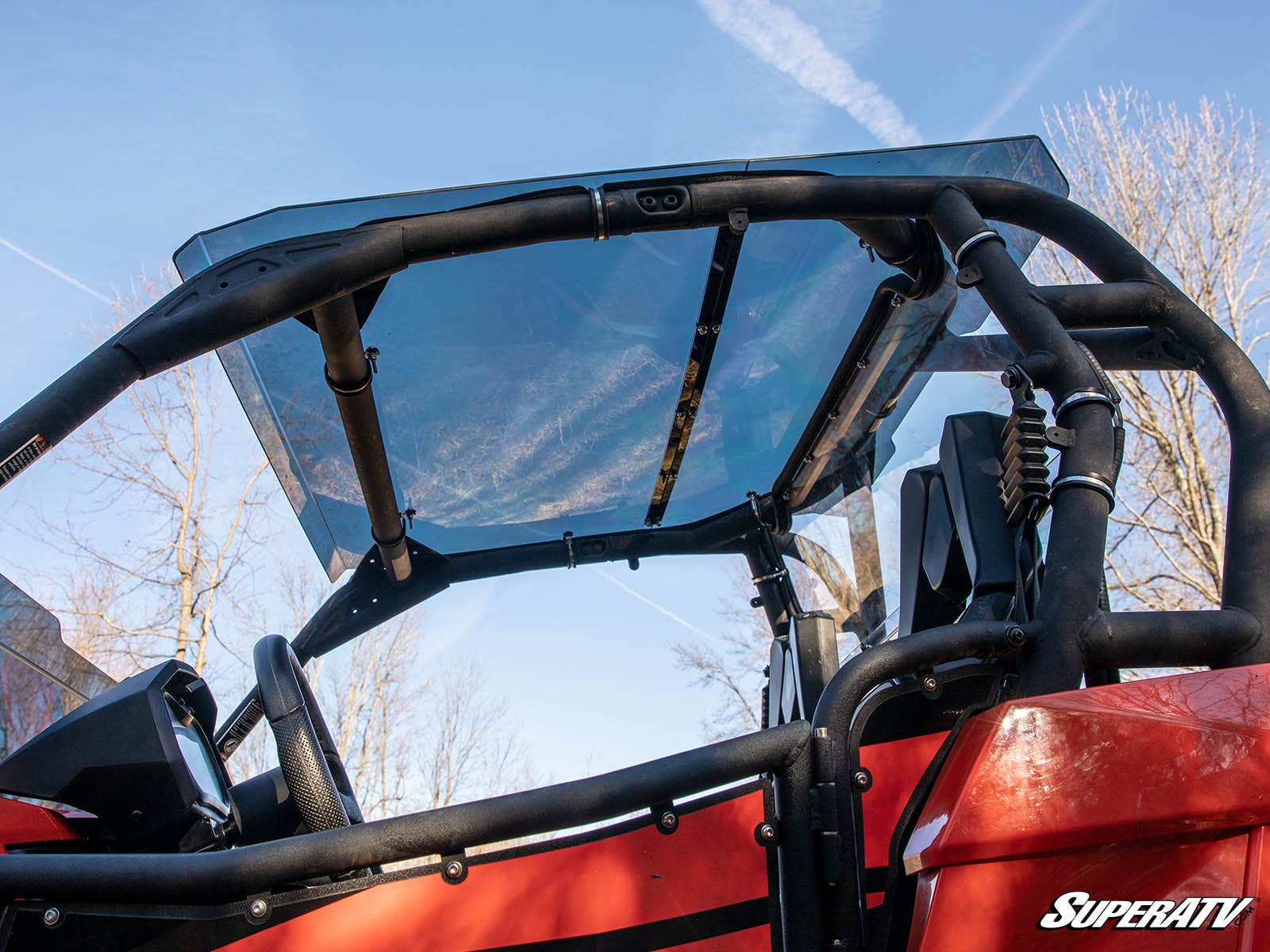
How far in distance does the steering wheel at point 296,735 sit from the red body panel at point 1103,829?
0.97 meters

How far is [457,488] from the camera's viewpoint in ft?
8.96

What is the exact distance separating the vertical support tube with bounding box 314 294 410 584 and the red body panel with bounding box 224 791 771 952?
105cm

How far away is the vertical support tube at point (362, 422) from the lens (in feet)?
6.82

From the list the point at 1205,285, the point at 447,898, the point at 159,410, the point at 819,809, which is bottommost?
the point at 447,898

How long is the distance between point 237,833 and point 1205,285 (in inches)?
569

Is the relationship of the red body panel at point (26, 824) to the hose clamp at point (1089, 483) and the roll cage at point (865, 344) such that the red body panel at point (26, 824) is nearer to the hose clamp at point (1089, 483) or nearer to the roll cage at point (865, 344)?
the roll cage at point (865, 344)

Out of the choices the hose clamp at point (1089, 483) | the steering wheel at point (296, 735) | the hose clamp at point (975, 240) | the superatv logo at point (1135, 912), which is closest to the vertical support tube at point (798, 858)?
the superatv logo at point (1135, 912)

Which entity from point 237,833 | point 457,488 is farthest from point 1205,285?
point 237,833

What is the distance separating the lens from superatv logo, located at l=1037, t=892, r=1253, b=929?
127 cm

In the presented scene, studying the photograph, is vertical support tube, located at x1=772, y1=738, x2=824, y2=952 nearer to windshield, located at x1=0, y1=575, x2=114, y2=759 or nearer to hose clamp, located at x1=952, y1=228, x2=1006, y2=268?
hose clamp, located at x1=952, y1=228, x2=1006, y2=268

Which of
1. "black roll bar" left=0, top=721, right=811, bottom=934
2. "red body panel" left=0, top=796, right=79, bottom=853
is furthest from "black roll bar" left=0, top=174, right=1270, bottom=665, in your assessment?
"red body panel" left=0, top=796, right=79, bottom=853

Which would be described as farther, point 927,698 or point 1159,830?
point 927,698

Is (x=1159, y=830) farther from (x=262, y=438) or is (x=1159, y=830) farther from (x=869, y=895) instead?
(x=262, y=438)

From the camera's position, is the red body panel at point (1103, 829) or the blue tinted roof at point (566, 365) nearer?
the red body panel at point (1103, 829)
